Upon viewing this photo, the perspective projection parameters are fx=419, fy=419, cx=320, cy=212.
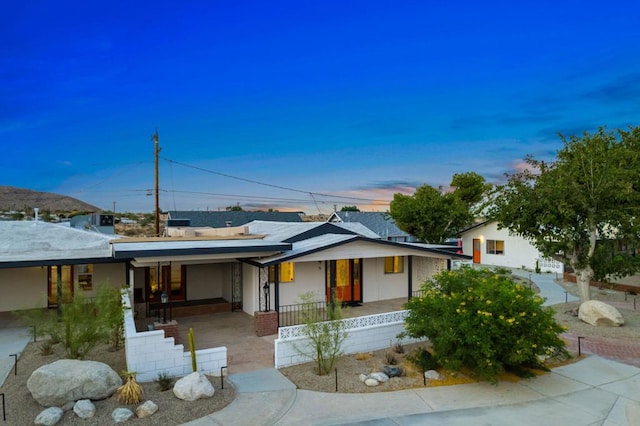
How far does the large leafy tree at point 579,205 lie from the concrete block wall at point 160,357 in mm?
13237

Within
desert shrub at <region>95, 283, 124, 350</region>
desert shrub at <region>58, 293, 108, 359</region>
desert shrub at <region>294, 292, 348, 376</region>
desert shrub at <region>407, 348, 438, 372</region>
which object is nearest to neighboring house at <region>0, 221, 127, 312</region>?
desert shrub at <region>95, 283, 124, 350</region>

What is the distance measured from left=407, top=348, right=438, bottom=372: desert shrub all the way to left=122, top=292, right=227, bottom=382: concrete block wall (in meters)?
4.73

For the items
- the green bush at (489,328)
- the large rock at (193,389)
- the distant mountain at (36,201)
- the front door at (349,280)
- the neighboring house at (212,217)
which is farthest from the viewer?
the distant mountain at (36,201)

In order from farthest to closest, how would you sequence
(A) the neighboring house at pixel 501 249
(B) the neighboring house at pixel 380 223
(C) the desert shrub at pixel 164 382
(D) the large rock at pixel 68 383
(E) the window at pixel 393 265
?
(B) the neighboring house at pixel 380 223
(A) the neighboring house at pixel 501 249
(E) the window at pixel 393 265
(C) the desert shrub at pixel 164 382
(D) the large rock at pixel 68 383

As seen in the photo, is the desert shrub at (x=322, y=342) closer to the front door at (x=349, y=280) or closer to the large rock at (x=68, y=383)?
the large rock at (x=68, y=383)

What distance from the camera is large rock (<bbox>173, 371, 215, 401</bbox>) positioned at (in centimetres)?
830

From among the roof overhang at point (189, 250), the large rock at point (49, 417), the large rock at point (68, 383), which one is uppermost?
the roof overhang at point (189, 250)

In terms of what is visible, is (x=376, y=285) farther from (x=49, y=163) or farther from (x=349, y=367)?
(x=49, y=163)

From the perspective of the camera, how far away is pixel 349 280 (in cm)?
1792

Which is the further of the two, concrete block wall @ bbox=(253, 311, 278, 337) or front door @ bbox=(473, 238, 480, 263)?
front door @ bbox=(473, 238, 480, 263)

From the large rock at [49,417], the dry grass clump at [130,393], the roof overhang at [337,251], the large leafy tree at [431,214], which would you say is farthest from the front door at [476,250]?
the large rock at [49,417]

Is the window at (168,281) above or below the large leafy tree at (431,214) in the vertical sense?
below

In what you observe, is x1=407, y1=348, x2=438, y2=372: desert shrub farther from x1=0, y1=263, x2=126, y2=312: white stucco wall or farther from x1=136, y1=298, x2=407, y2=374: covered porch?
x1=0, y1=263, x2=126, y2=312: white stucco wall

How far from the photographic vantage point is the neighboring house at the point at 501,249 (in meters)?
30.1
